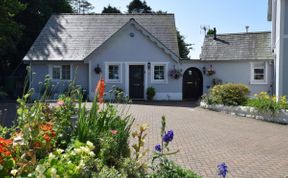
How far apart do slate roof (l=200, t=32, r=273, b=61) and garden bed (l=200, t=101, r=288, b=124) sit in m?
6.87

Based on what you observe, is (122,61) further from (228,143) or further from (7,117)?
(228,143)

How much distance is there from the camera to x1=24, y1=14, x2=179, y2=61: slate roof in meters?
23.6

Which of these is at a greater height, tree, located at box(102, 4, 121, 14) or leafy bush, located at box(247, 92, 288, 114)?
tree, located at box(102, 4, 121, 14)

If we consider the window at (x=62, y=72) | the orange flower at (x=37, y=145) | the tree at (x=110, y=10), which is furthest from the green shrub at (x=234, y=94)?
the tree at (x=110, y=10)

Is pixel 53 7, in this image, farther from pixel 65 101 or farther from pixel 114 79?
pixel 65 101

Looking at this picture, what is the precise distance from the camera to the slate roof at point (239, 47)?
22.8 meters

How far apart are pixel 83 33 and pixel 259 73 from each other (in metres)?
13.0

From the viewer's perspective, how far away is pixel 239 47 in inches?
936

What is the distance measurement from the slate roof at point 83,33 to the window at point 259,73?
17.4 feet

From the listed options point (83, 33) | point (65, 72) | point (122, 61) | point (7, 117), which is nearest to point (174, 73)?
point (122, 61)

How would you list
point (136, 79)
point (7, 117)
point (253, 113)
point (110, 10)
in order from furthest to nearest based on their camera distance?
point (110, 10) < point (136, 79) < point (253, 113) < point (7, 117)

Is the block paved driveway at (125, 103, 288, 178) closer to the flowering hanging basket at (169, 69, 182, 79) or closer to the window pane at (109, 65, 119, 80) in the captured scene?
the flowering hanging basket at (169, 69, 182, 79)

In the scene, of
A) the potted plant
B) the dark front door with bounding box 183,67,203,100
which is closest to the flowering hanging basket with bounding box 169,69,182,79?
the potted plant

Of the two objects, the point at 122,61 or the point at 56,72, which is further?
the point at 56,72
